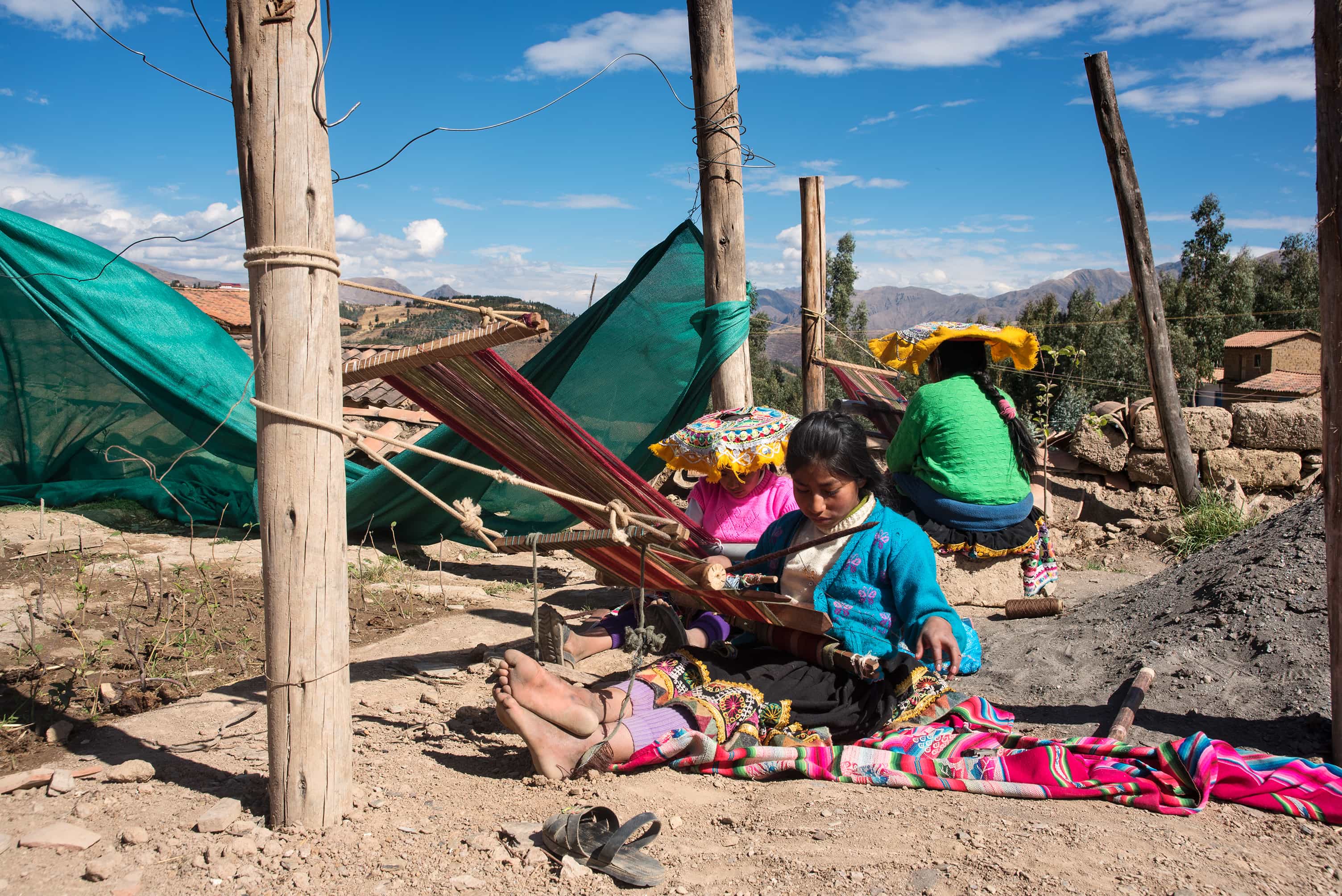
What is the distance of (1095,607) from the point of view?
3.76 meters

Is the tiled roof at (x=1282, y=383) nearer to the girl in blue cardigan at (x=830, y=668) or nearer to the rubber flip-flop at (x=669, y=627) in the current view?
the girl in blue cardigan at (x=830, y=668)

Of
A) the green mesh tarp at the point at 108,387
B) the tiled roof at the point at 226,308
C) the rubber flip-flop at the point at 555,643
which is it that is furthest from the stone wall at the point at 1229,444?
the tiled roof at the point at 226,308

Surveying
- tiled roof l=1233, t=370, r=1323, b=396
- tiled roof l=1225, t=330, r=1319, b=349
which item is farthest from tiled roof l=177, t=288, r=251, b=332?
tiled roof l=1225, t=330, r=1319, b=349

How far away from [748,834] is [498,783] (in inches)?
25.8

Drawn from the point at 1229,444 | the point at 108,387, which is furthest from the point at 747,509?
the point at 1229,444

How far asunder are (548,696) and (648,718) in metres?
0.30

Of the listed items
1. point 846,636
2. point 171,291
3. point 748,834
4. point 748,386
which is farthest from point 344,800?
point 171,291

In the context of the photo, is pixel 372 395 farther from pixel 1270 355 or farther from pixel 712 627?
pixel 1270 355

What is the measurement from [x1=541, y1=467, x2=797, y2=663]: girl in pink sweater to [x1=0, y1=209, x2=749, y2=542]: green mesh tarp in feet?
3.09

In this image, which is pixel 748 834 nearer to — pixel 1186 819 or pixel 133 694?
pixel 1186 819

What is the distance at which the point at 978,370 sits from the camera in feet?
12.2

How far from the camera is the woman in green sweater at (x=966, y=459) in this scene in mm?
3557

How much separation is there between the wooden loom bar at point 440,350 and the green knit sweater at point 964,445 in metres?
2.05

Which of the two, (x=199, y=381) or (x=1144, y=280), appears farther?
(x=1144, y=280)
